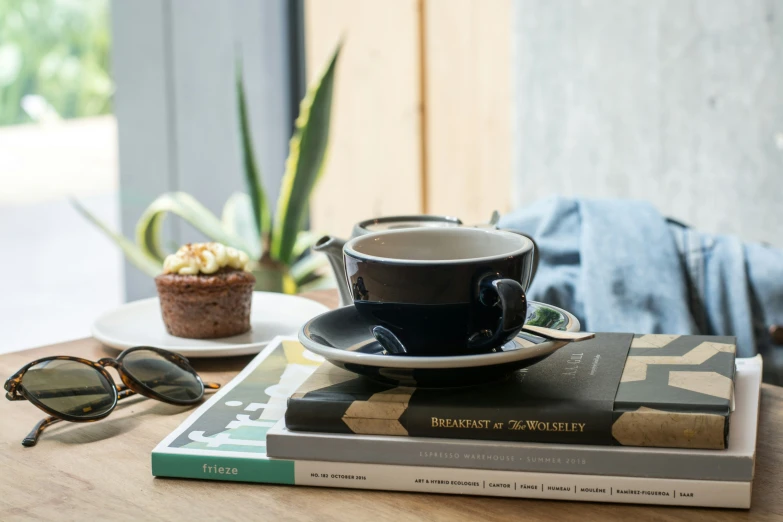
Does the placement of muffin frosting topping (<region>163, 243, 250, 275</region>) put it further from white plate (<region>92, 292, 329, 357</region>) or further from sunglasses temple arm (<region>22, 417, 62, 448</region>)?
sunglasses temple arm (<region>22, 417, 62, 448</region>)

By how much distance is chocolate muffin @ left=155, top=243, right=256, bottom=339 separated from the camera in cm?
93

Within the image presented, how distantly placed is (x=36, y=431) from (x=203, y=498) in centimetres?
19

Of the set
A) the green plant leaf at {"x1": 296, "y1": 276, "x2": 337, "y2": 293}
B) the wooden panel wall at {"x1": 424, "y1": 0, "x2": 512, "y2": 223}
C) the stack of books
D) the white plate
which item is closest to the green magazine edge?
the stack of books

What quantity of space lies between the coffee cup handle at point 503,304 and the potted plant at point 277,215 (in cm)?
142

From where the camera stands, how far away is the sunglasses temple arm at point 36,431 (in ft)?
2.11

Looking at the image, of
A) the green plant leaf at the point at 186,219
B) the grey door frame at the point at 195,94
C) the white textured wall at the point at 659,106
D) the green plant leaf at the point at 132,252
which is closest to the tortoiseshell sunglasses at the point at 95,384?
the green plant leaf at the point at 186,219

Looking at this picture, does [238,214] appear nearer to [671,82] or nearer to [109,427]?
[671,82]

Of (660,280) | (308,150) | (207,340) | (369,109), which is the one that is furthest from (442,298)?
(369,109)

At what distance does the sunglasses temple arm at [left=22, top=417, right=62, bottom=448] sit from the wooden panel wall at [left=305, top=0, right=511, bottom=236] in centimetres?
199

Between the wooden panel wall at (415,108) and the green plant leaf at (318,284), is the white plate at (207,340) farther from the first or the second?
the wooden panel wall at (415,108)

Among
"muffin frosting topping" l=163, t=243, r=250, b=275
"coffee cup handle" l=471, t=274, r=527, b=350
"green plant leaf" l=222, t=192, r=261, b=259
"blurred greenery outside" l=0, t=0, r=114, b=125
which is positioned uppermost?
"blurred greenery outside" l=0, t=0, r=114, b=125

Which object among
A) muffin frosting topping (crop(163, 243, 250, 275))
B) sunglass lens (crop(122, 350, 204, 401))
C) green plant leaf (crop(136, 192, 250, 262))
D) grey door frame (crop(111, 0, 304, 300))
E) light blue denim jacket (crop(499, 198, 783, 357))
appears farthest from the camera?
grey door frame (crop(111, 0, 304, 300))

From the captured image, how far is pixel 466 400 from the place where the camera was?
55 cm

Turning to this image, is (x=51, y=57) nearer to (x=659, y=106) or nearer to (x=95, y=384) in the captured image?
(x=659, y=106)
